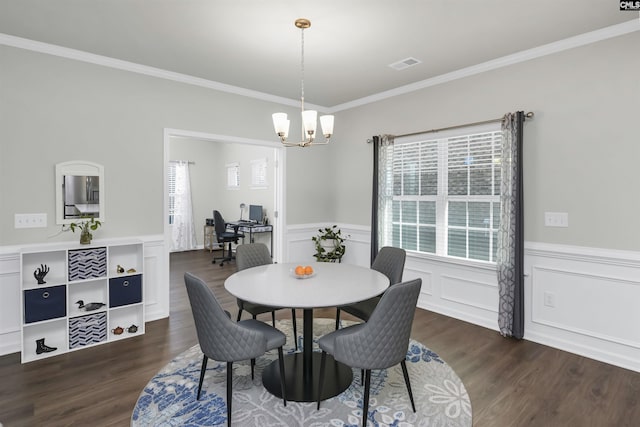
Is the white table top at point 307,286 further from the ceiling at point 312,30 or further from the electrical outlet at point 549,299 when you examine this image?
the ceiling at point 312,30

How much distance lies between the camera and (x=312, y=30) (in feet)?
9.52

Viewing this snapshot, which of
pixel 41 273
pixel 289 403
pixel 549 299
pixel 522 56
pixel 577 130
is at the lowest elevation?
pixel 289 403

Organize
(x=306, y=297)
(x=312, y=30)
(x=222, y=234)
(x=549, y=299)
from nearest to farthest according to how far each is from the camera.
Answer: (x=306, y=297) < (x=312, y=30) < (x=549, y=299) < (x=222, y=234)

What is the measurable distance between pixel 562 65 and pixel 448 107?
1.10 m

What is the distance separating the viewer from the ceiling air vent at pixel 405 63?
11.6 ft

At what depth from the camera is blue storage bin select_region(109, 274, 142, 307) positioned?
3.38 metres

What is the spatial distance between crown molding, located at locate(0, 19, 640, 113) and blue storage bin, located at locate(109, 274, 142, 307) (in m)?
2.11

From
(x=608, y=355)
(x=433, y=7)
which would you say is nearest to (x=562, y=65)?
(x=433, y=7)

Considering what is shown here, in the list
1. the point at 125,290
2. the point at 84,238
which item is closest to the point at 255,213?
the point at 125,290

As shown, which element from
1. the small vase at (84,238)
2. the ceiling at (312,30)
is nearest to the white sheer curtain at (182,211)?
the ceiling at (312,30)

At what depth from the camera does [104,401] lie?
2361mm

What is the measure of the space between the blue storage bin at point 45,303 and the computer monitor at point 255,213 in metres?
4.14

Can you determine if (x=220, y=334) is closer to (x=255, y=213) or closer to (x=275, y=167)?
(x=275, y=167)

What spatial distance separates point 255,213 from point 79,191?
390 centimetres
